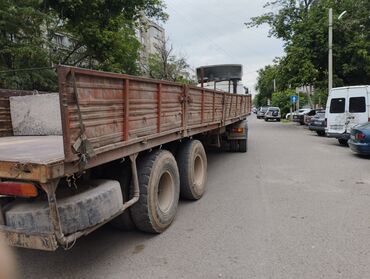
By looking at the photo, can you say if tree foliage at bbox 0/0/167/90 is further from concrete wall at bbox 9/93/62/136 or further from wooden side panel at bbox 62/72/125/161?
wooden side panel at bbox 62/72/125/161

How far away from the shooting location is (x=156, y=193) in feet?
14.0

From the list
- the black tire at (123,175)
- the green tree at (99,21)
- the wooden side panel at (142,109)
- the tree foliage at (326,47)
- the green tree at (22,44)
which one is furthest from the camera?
the tree foliage at (326,47)

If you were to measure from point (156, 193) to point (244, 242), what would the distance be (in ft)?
4.21

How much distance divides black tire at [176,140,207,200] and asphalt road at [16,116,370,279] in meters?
0.20

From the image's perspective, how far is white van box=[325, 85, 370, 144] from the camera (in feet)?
42.4

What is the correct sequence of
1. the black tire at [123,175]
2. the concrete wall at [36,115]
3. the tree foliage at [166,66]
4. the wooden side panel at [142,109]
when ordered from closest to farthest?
the wooden side panel at [142,109] < the black tire at [123,175] < the concrete wall at [36,115] < the tree foliage at [166,66]

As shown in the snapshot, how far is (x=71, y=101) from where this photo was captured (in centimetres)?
282

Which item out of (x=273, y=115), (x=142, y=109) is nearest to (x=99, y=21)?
(x=142, y=109)

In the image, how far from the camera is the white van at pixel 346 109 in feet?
42.4

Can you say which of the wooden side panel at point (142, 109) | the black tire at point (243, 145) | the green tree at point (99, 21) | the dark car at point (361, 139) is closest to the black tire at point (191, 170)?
the wooden side panel at point (142, 109)

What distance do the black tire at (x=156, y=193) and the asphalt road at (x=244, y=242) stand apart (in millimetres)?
226

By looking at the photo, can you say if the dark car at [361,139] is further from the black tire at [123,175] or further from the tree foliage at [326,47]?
the tree foliage at [326,47]

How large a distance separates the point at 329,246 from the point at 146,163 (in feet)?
Answer: 8.17

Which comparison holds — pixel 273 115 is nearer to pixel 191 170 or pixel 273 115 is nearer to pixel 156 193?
pixel 191 170
